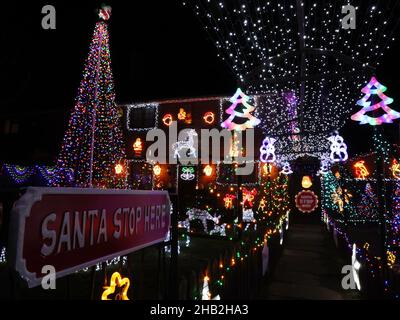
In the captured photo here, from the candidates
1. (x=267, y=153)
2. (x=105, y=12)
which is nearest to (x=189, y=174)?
(x=267, y=153)

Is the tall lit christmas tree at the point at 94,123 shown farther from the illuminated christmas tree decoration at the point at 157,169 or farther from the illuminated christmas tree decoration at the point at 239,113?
the illuminated christmas tree decoration at the point at 239,113

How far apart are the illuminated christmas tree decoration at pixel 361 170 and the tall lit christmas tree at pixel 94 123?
630 inches

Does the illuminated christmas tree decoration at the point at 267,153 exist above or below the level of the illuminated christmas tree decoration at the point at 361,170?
above

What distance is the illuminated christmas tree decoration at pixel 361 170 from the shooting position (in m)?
19.2

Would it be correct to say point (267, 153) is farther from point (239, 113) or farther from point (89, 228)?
point (89, 228)

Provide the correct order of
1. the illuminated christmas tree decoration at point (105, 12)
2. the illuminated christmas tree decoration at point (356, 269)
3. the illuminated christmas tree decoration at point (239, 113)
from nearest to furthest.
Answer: the illuminated christmas tree decoration at point (356, 269) < the illuminated christmas tree decoration at point (239, 113) < the illuminated christmas tree decoration at point (105, 12)

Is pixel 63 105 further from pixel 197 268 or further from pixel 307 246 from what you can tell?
pixel 197 268

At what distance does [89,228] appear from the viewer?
4.23 ft

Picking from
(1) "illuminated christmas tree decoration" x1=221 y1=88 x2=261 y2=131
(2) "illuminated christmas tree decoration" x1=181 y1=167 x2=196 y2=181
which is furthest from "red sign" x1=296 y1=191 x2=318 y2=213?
(1) "illuminated christmas tree decoration" x1=221 y1=88 x2=261 y2=131

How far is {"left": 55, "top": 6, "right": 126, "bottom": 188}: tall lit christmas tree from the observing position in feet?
44.3

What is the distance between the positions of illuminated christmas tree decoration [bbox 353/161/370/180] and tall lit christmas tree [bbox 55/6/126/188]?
1600 centimetres

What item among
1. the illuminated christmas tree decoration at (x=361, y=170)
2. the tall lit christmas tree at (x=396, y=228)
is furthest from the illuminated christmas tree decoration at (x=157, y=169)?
the tall lit christmas tree at (x=396, y=228)

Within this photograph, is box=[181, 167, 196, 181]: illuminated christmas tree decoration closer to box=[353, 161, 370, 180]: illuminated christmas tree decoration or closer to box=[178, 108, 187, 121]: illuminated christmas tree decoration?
box=[178, 108, 187, 121]: illuminated christmas tree decoration

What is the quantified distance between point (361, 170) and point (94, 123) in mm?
17177
